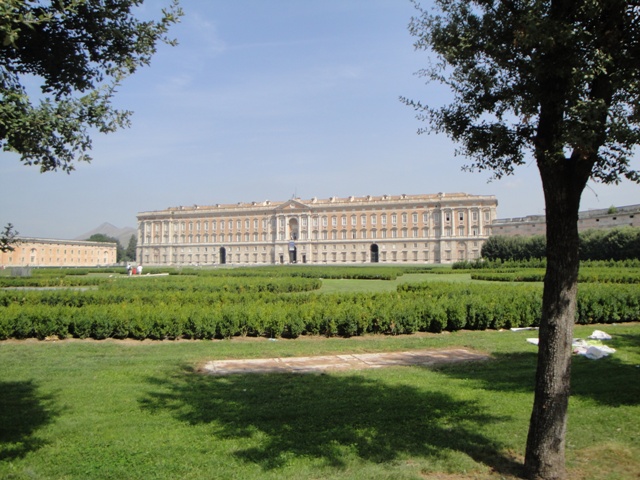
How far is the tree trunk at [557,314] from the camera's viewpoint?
10.5 feet

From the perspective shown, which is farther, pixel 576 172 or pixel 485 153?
pixel 485 153

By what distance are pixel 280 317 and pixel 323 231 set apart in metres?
76.1

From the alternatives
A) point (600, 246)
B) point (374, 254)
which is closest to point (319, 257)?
point (374, 254)

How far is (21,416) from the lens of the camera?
439 centimetres

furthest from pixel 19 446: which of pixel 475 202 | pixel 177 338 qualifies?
pixel 475 202

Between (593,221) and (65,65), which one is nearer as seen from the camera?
(65,65)

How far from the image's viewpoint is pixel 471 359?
7273 mm

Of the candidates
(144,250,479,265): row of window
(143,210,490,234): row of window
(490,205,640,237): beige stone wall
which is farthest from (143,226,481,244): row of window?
(490,205,640,237): beige stone wall

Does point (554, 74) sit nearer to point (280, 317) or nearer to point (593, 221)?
point (280, 317)

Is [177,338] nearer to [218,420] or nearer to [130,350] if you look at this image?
[130,350]

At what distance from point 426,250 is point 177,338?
238 feet

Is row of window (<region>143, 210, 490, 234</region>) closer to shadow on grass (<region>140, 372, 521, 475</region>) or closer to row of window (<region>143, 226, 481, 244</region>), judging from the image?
row of window (<region>143, 226, 481, 244</region>)

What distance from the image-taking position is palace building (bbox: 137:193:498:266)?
77312 millimetres

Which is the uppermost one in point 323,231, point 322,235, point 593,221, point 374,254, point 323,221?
point 323,221
